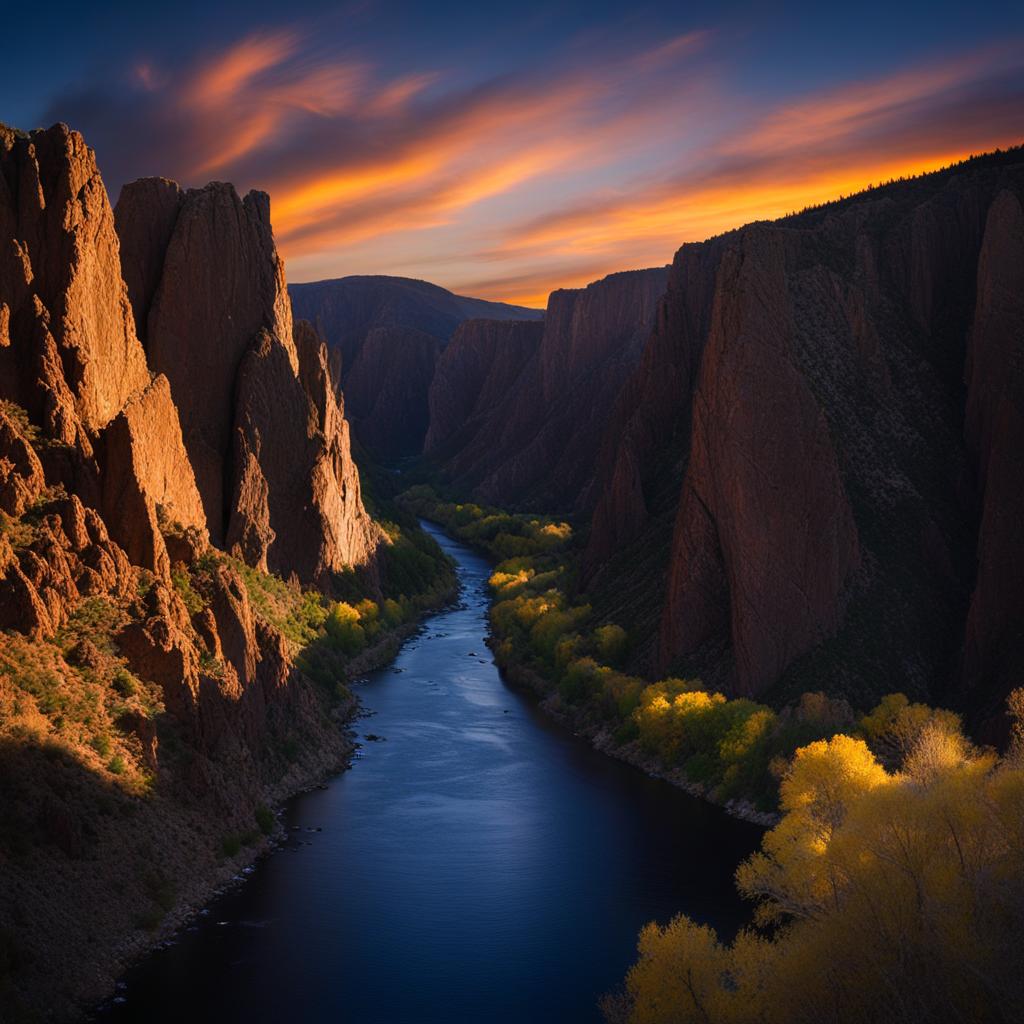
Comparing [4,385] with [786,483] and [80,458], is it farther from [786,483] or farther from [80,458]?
[786,483]

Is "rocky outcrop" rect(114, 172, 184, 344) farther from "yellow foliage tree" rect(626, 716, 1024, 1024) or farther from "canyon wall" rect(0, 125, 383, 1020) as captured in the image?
"yellow foliage tree" rect(626, 716, 1024, 1024)


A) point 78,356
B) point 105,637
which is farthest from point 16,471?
point 78,356

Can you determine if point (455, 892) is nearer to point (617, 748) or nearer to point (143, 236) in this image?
point (617, 748)

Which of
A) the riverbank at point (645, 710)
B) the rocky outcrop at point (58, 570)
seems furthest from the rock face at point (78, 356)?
the riverbank at point (645, 710)

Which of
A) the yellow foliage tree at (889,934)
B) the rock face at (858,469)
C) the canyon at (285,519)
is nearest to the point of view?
A: the yellow foliage tree at (889,934)

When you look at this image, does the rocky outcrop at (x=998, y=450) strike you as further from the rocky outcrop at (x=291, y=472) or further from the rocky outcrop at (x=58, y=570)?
the rocky outcrop at (x=291, y=472)

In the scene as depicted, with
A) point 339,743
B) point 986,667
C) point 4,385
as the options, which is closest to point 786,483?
point 986,667

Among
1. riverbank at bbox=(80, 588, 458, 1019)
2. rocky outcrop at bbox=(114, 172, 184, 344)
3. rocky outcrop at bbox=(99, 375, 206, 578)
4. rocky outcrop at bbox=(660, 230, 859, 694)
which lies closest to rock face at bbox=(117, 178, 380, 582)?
rocky outcrop at bbox=(114, 172, 184, 344)
